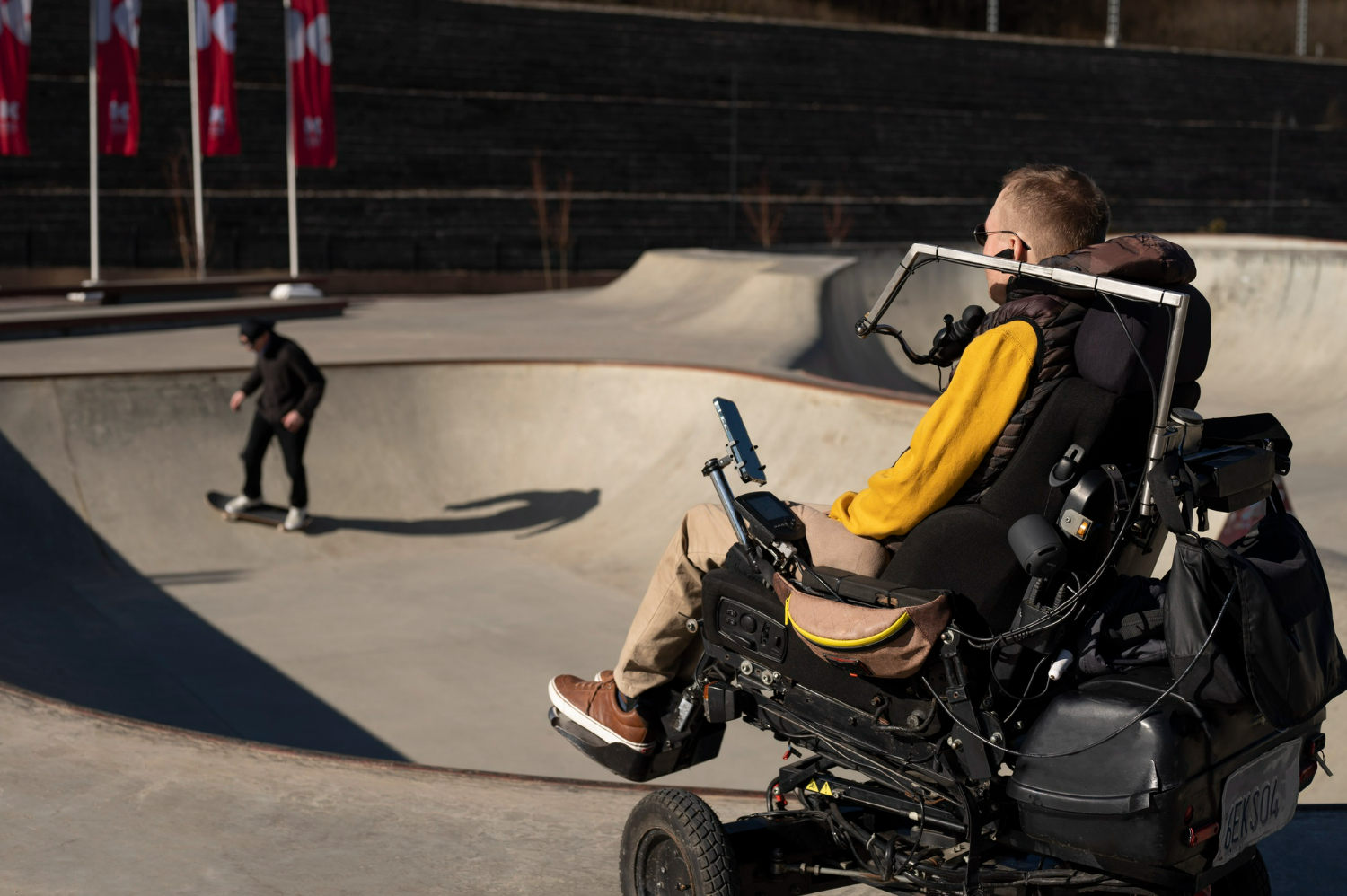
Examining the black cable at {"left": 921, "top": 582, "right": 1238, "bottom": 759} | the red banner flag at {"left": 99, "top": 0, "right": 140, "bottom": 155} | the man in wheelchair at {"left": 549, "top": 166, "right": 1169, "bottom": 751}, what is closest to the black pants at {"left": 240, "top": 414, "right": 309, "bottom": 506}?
the man in wheelchair at {"left": 549, "top": 166, "right": 1169, "bottom": 751}

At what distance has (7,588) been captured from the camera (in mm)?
7930

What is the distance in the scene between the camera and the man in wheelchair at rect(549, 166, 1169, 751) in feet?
7.45

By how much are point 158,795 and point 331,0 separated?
27.8 meters

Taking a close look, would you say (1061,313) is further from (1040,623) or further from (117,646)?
(117,646)

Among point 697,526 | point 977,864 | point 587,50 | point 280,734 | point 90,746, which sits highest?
point 587,50

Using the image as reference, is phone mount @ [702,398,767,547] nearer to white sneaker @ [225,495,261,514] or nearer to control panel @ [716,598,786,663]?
control panel @ [716,598,786,663]

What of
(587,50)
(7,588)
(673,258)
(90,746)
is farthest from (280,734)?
(587,50)

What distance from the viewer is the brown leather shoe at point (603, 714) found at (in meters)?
2.97

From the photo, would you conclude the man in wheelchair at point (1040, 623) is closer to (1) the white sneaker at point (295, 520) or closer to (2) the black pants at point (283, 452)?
(2) the black pants at point (283, 452)

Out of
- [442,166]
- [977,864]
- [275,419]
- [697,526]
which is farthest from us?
[442,166]

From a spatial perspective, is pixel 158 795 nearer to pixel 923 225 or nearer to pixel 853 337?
pixel 853 337

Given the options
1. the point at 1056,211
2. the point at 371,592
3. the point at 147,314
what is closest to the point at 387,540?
the point at 371,592

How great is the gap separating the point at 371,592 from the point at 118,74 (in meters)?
13.7

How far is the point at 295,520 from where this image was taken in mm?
9195
